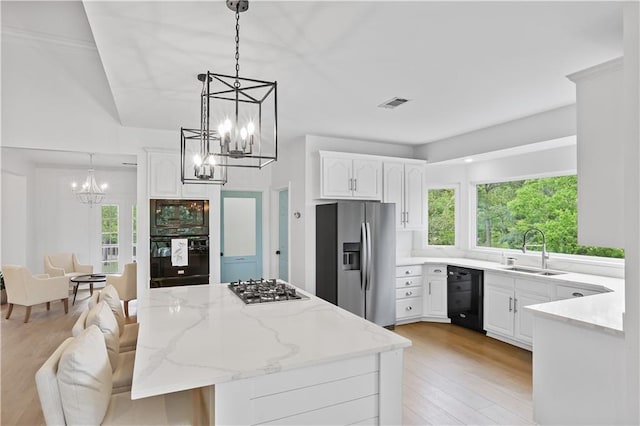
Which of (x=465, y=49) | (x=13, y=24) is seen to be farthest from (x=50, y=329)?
(x=465, y=49)

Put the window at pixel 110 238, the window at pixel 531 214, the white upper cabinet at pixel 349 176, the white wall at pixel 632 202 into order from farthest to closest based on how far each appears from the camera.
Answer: the window at pixel 110 238, the white upper cabinet at pixel 349 176, the window at pixel 531 214, the white wall at pixel 632 202

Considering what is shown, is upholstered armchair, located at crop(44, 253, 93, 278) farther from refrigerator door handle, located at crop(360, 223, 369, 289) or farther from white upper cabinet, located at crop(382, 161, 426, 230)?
white upper cabinet, located at crop(382, 161, 426, 230)

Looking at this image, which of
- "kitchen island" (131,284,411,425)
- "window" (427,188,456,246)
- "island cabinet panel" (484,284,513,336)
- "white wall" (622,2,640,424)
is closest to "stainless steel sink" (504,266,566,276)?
"island cabinet panel" (484,284,513,336)

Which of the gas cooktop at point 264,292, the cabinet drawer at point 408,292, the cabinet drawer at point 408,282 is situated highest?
the gas cooktop at point 264,292

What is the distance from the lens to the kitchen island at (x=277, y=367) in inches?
57.9

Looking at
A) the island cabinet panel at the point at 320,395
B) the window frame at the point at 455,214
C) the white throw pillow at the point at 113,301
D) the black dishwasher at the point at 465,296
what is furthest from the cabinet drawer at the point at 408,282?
the white throw pillow at the point at 113,301

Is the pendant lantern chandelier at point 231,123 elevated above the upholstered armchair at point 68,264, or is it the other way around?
the pendant lantern chandelier at point 231,123

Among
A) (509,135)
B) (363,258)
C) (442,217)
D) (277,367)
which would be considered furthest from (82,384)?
(442,217)

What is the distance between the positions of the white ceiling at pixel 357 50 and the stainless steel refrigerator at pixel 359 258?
1.28 m

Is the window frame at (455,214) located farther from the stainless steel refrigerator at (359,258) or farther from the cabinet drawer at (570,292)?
the cabinet drawer at (570,292)

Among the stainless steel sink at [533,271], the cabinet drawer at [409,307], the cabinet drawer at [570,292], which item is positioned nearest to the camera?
the cabinet drawer at [570,292]

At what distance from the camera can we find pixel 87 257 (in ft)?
25.3

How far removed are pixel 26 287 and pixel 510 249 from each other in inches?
266

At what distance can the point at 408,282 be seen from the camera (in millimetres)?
5078
